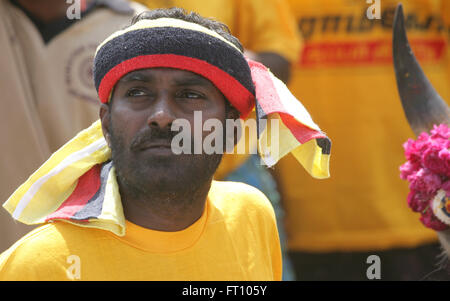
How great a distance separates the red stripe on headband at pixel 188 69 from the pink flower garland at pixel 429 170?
699 millimetres

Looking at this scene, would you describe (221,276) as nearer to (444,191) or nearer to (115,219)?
(115,219)

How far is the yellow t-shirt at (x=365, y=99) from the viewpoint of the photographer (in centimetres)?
584

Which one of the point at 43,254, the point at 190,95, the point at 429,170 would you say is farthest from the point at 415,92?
the point at 43,254

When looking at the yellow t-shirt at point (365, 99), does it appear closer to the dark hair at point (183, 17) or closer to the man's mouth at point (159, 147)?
the dark hair at point (183, 17)

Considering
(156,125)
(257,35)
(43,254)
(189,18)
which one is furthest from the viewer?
(257,35)

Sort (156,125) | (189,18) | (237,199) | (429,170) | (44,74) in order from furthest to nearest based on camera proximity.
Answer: (44,74) < (237,199) < (429,170) < (189,18) < (156,125)

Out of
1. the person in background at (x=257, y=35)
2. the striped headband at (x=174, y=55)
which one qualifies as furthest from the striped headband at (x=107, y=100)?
the person in background at (x=257, y=35)

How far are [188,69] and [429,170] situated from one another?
1.03m

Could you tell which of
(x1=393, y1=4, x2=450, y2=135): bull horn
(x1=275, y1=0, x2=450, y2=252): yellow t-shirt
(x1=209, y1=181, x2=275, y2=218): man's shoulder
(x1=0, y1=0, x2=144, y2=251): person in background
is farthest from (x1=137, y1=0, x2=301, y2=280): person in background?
(x1=393, y1=4, x2=450, y2=135): bull horn

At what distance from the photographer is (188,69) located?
2617 mm

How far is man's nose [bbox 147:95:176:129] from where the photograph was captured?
253 cm

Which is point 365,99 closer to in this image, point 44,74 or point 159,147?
point 44,74

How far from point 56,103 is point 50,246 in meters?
1.60

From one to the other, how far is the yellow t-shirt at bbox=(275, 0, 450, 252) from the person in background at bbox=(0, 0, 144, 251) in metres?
2.08
